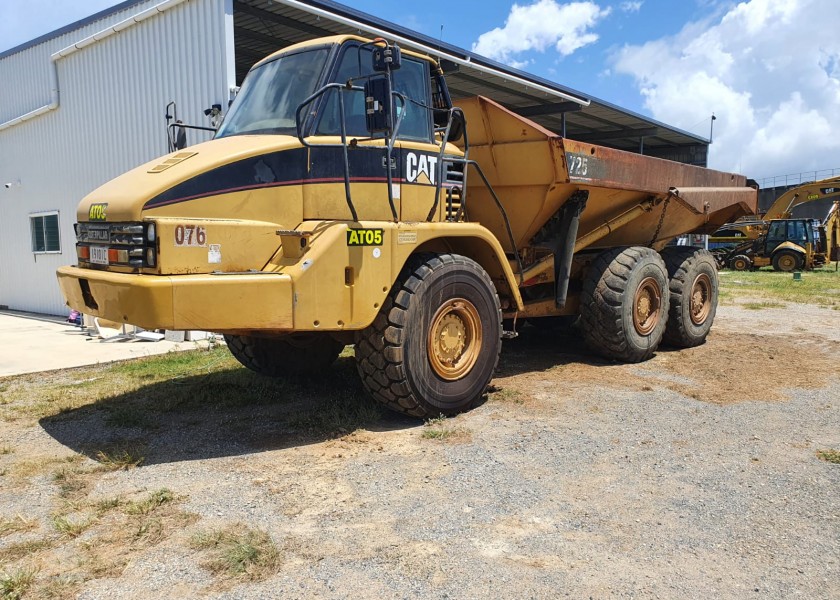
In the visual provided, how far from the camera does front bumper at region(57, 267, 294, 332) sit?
4062 mm

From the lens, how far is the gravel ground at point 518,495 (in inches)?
120

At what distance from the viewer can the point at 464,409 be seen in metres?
5.61

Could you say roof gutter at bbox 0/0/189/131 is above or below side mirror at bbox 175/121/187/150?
above

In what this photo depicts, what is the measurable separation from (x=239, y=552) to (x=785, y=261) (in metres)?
27.6

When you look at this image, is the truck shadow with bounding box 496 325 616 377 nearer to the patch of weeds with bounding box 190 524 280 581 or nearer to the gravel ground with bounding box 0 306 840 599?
the gravel ground with bounding box 0 306 840 599

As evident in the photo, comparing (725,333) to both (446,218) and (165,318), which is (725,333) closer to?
(446,218)

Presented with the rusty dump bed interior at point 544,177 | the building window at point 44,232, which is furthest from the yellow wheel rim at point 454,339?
the building window at point 44,232

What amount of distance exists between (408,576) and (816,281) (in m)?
21.4

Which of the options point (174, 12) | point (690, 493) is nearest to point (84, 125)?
point (174, 12)

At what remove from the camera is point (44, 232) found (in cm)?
1433

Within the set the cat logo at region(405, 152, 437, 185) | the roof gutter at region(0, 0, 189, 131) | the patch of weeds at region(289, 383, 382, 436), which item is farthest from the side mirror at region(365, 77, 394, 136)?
the roof gutter at region(0, 0, 189, 131)

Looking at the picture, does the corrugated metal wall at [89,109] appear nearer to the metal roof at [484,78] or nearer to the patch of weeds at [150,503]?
the metal roof at [484,78]

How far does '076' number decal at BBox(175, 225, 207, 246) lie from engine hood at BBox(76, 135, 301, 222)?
0.77 feet

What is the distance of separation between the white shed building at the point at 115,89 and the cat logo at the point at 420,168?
5.10 metres
